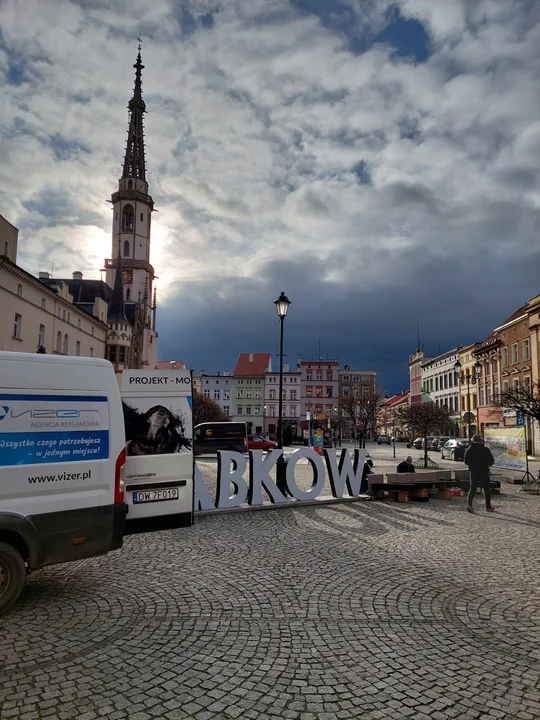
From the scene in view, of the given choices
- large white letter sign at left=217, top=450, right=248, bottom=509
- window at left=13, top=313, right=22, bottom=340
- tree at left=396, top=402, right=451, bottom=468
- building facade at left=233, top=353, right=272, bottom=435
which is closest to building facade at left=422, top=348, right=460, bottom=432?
tree at left=396, top=402, right=451, bottom=468

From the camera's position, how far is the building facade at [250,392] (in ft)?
329

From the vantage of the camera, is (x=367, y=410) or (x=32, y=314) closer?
(x=32, y=314)

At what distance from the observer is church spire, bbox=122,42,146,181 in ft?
290

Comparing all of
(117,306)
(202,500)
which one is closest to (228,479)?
(202,500)

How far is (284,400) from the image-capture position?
9481 cm

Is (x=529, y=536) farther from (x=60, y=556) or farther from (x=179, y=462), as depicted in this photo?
(x=60, y=556)

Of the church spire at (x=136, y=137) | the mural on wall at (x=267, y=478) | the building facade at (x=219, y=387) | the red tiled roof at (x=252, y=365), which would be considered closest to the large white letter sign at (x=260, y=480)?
the mural on wall at (x=267, y=478)

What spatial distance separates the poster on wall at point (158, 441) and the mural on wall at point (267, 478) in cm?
309

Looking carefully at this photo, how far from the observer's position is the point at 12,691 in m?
3.67

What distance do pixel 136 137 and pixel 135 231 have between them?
19761 millimetres

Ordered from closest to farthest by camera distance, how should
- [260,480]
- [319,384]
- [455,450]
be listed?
1. [260,480]
2. [455,450]
3. [319,384]

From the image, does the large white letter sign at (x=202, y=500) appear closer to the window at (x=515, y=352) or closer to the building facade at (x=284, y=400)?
the window at (x=515, y=352)

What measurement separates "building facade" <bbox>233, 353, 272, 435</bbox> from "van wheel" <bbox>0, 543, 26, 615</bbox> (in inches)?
3717

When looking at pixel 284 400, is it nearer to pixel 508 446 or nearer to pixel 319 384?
pixel 319 384
